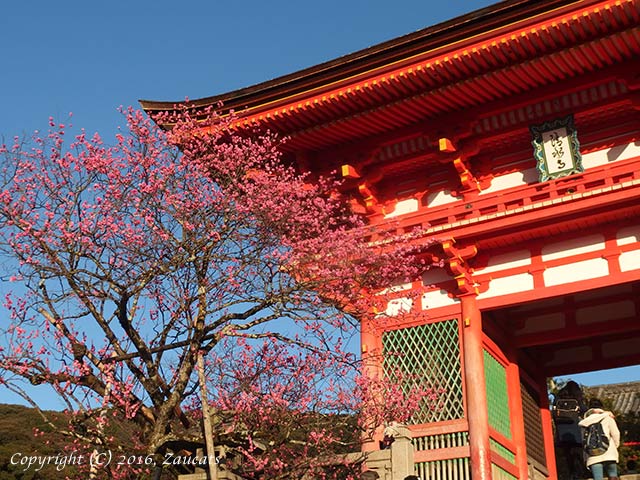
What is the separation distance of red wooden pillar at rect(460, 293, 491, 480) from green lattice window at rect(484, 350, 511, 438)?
22.2 inches

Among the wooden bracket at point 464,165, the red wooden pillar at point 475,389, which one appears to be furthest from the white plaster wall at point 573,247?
the wooden bracket at point 464,165

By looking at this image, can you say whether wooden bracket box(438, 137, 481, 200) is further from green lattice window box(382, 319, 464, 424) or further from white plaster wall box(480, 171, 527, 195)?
green lattice window box(382, 319, 464, 424)

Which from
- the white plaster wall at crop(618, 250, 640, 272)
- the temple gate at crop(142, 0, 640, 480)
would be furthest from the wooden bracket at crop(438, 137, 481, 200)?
the white plaster wall at crop(618, 250, 640, 272)

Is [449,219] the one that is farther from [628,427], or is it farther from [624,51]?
[628,427]

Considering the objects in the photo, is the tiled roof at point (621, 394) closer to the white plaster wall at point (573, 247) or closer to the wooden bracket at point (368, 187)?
the white plaster wall at point (573, 247)

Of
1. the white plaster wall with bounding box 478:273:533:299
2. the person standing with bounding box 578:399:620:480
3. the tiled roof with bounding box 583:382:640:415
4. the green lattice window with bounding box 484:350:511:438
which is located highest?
the tiled roof with bounding box 583:382:640:415

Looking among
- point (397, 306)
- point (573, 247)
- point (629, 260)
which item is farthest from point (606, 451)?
point (397, 306)

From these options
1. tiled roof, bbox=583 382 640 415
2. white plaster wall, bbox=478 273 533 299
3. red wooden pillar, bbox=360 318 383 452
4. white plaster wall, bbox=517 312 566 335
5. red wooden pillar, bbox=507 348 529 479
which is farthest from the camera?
tiled roof, bbox=583 382 640 415

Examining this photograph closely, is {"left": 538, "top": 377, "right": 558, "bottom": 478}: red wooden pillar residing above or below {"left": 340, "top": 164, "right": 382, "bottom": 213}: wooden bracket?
below

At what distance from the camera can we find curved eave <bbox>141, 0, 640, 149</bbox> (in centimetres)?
1205

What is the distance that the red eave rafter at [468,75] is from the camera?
39.5ft

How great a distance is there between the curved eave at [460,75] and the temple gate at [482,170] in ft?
0.09

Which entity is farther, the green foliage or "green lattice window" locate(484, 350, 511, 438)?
the green foliage

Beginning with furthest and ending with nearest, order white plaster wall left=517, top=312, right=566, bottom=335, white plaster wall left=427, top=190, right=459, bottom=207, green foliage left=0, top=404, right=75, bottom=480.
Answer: green foliage left=0, top=404, right=75, bottom=480, white plaster wall left=517, top=312, right=566, bottom=335, white plaster wall left=427, top=190, right=459, bottom=207
